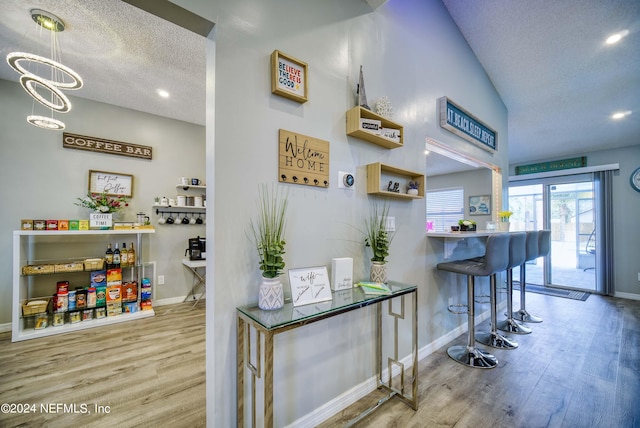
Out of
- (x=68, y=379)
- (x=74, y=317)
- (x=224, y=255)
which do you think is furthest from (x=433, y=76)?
→ (x=74, y=317)

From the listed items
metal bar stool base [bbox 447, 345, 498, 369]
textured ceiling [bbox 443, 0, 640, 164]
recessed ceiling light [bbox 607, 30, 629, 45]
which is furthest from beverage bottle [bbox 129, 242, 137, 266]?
recessed ceiling light [bbox 607, 30, 629, 45]

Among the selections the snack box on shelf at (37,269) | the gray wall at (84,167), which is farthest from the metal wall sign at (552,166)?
the snack box on shelf at (37,269)

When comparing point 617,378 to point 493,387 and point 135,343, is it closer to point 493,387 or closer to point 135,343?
point 493,387

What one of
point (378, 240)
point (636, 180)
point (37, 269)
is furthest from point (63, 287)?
point (636, 180)

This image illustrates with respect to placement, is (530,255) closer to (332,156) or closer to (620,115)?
(620,115)

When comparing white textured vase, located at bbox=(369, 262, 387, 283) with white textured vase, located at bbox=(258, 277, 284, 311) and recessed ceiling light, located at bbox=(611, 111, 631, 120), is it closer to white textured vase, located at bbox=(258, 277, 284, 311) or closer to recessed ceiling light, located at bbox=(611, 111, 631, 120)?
white textured vase, located at bbox=(258, 277, 284, 311)

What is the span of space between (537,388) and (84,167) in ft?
16.9

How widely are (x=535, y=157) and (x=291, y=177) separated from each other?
6.15 m

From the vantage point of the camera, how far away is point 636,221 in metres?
4.39

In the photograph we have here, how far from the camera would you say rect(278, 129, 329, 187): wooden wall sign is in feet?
4.80

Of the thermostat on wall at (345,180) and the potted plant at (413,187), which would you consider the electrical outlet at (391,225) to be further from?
the thermostat on wall at (345,180)

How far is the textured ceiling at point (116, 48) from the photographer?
6.32ft

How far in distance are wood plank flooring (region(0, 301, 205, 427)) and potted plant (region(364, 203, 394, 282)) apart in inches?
57.1

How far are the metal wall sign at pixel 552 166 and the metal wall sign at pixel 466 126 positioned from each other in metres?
2.81
